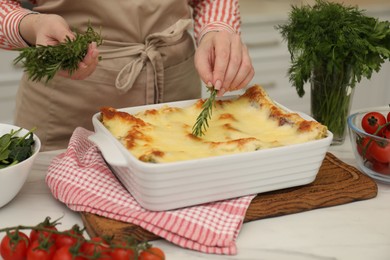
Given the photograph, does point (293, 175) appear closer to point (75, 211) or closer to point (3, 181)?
point (75, 211)

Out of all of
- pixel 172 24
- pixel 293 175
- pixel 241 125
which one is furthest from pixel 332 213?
pixel 172 24

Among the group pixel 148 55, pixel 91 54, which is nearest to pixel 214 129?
pixel 91 54

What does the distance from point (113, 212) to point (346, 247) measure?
368mm

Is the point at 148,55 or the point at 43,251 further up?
the point at 148,55

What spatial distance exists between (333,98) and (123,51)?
0.49 m

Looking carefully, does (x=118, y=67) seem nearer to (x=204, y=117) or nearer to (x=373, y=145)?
(x=204, y=117)

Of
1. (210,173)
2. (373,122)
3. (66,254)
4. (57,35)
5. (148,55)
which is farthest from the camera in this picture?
(148,55)

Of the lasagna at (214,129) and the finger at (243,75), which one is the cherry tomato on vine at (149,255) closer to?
the lasagna at (214,129)

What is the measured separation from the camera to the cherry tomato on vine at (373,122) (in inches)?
46.0

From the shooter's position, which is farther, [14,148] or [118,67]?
[118,67]

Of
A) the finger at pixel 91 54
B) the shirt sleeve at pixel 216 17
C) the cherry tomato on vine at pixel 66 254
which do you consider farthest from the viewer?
the shirt sleeve at pixel 216 17

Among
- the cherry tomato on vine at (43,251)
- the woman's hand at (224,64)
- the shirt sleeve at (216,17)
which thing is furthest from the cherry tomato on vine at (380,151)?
the cherry tomato on vine at (43,251)

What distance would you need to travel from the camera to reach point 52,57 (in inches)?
39.5

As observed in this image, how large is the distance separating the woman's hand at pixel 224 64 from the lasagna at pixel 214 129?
0.04 meters
